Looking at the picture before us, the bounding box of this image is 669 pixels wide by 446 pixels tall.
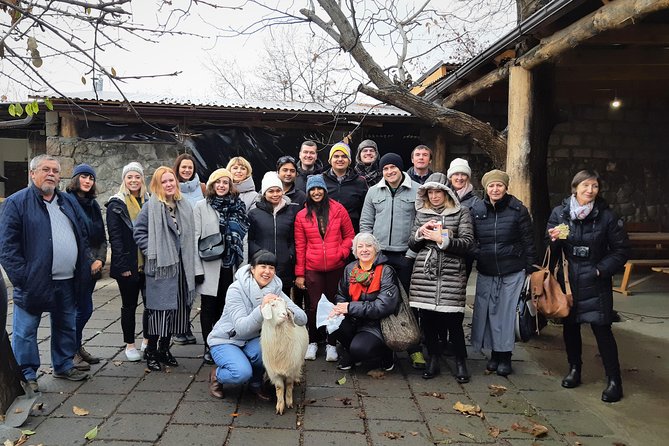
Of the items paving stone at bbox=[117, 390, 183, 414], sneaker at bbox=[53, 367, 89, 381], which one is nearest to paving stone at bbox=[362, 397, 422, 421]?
paving stone at bbox=[117, 390, 183, 414]

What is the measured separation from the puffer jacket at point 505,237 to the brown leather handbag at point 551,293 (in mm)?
176

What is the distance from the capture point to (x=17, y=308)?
11.8 ft

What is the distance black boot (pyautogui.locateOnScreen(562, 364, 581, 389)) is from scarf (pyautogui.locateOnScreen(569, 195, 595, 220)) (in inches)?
47.7

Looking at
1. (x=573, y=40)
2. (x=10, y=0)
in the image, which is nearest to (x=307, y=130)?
(x=573, y=40)

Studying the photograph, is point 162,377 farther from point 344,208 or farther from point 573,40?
point 573,40

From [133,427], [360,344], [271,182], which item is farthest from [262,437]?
[271,182]

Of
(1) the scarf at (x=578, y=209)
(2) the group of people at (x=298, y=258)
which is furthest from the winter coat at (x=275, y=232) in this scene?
(1) the scarf at (x=578, y=209)

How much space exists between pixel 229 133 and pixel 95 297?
3.42m

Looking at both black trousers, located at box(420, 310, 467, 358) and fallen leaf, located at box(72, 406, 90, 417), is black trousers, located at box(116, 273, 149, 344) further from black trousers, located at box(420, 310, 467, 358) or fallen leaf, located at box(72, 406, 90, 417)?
black trousers, located at box(420, 310, 467, 358)

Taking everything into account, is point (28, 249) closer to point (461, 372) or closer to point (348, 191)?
point (348, 191)

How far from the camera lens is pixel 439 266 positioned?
3.97 metres

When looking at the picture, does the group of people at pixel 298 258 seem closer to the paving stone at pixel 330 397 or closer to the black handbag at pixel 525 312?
the black handbag at pixel 525 312

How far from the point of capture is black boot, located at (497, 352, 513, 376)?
4176mm

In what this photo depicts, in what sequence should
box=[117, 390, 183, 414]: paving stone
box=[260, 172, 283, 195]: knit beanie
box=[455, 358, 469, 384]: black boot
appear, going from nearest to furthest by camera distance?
1. box=[117, 390, 183, 414]: paving stone
2. box=[455, 358, 469, 384]: black boot
3. box=[260, 172, 283, 195]: knit beanie
